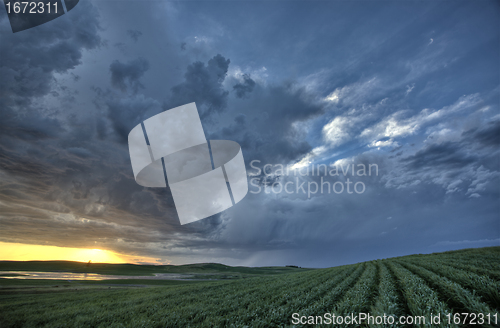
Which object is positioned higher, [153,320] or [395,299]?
[395,299]

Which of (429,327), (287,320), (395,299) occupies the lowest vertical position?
(287,320)

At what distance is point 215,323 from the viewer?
10656 mm

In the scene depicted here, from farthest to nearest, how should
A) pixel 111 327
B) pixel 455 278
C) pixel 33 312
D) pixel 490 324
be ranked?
pixel 33 312, pixel 455 278, pixel 111 327, pixel 490 324

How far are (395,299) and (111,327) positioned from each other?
1666 cm

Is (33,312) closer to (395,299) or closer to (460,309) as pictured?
(395,299)

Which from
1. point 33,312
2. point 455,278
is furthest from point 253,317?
point 33,312

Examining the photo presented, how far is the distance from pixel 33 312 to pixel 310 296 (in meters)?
23.4

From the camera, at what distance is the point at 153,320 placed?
12070 millimetres

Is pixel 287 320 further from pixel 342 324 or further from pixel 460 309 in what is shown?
Answer: pixel 460 309

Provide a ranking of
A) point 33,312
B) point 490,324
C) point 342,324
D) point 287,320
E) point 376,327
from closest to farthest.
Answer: point 490,324 → point 376,327 → point 342,324 → point 287,320 → point 33,312

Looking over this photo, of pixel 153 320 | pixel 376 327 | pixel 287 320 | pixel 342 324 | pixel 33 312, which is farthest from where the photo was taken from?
pixel 33 312

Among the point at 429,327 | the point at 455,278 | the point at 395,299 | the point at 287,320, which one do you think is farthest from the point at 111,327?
the point at 455,278

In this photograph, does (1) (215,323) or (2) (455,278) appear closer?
(1) (215,323)

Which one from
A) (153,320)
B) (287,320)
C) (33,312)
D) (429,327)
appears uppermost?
(429,327)
